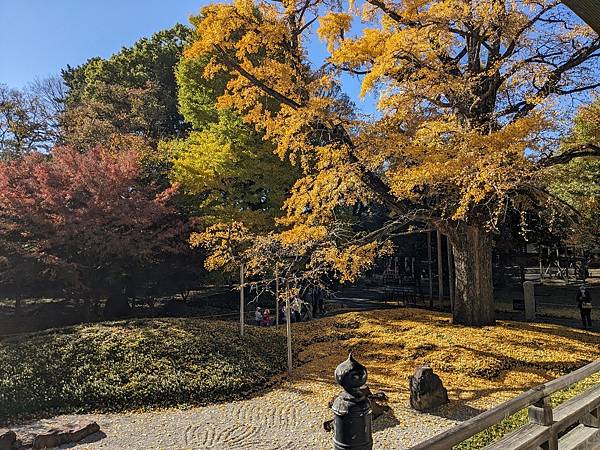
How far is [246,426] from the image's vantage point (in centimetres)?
759

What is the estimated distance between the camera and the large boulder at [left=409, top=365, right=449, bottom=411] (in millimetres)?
7875

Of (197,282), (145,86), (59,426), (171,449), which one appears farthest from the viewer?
(145,86)

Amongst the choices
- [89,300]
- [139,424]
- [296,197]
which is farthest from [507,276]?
[139,424]

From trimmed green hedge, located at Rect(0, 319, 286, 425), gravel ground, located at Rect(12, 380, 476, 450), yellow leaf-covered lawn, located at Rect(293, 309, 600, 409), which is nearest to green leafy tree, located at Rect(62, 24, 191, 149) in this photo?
trimmed green hedge, located at Rect(0, 319, 286, 425)

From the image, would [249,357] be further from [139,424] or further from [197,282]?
[197,282]

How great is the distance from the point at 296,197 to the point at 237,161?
6.44 m

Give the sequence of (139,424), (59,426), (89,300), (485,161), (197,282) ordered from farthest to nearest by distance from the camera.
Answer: (197,282), (89,300), (485,161), (139,424), (59,426)

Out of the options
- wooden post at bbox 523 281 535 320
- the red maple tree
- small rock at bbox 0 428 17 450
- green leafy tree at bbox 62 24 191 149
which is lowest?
small rock at bbox 0 428 17 450

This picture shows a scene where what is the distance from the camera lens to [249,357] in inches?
439

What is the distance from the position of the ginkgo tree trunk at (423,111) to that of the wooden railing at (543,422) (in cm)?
543

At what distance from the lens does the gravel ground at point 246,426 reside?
268 inches

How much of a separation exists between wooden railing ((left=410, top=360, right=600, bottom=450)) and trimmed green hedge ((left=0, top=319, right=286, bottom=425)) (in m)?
6.79

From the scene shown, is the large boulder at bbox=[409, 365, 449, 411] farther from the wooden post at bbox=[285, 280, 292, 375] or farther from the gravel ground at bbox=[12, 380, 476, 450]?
the wooden post at bbox=[285, 280, 292, 375]

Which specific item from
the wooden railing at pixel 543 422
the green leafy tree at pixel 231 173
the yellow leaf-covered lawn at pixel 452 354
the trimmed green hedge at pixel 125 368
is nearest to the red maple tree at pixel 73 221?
the green leafy tree at pixel 231 173
